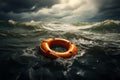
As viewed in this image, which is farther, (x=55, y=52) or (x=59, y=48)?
(x=59, y=48)

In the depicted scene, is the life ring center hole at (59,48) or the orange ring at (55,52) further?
the life ring center hole at (59,48)

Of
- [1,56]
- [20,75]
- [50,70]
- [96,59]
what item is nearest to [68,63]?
[50,70]

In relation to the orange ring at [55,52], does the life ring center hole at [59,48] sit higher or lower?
lower

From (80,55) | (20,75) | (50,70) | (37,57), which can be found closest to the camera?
(20,75)

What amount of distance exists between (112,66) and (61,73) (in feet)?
9.04

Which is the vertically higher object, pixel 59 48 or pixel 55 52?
pixel 55 52

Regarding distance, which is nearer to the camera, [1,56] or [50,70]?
[50,70]

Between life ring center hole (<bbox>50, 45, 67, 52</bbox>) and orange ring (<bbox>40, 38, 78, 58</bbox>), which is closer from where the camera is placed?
orange ring (<bbox>40, 38, 78, 58</bbox>)

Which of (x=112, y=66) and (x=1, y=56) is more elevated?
(x=1, y=56)

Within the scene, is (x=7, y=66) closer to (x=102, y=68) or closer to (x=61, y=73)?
(x=61, y=73)

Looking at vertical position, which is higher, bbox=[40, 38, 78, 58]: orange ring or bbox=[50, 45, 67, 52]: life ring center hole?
bbox=[40, 38, 78, 58]: orange ring

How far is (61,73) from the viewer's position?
7777 mm

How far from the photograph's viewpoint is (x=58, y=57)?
359 inches

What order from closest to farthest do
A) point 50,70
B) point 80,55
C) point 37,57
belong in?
point 50,70, point 37,57, point 80,55
